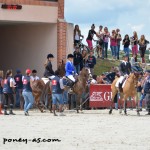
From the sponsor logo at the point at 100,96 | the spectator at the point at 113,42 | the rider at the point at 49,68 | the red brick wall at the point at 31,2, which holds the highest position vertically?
the red brick wall at the point at 31,2

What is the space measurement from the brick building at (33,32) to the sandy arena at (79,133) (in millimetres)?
10996

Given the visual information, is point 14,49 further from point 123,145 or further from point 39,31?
point 123,145

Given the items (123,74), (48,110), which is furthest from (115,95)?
(48,110)

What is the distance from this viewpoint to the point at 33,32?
36.2 metres

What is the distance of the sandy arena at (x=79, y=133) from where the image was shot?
1531 cm

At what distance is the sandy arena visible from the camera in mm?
15312

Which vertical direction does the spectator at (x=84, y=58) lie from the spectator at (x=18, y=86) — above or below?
above

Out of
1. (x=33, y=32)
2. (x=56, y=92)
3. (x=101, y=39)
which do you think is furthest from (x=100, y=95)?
(x=101, y=39)

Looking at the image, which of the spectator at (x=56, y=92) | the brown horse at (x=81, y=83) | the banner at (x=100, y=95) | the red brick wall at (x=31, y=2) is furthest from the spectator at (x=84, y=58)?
the spectator at (x=56, y=92)

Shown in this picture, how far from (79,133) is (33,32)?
18.6 meters

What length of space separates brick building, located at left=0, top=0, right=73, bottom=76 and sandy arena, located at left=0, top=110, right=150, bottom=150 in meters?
11.0

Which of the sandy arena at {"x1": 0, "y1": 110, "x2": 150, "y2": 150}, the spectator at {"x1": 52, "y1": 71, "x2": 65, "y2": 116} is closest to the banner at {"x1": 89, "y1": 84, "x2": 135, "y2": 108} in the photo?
the spectator at {"x1": 52, "y1": 71, "x2": 65, "y2": 116}

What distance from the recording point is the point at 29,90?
26969 mm

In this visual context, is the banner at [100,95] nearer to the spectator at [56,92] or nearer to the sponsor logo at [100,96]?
the sponsor logo at [100,96]
